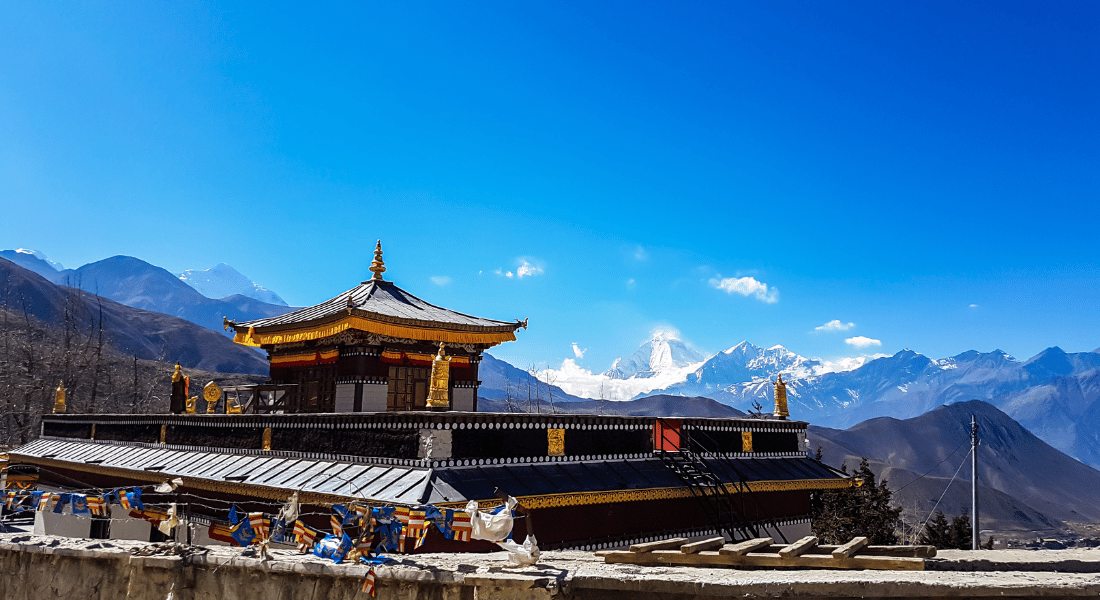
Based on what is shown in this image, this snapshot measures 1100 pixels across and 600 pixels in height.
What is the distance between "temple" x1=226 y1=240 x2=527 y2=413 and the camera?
18625mm

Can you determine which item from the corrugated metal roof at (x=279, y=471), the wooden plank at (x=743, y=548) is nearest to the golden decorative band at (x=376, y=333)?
the corrugated metal roof at (x=279, y=471)

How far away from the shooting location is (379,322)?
18141 mm

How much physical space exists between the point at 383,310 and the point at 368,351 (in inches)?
50.7

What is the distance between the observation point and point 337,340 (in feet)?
62.4

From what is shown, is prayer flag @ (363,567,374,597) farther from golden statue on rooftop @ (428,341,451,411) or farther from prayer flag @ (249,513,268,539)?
golden statue on rooftop @ (428,341,451,411)

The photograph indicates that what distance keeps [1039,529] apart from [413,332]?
4729 inches

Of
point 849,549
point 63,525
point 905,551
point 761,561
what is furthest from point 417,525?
point 63,525

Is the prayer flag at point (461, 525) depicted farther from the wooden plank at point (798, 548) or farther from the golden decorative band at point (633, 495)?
the wooden plank at point (798, 548)

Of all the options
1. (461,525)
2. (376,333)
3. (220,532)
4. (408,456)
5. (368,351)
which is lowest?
(220,532)

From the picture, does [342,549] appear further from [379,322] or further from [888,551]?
[379,322]

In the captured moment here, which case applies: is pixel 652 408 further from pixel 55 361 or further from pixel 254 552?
pixel 254 552

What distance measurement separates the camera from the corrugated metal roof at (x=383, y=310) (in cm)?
1917

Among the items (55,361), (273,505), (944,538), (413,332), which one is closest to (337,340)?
(413,332)

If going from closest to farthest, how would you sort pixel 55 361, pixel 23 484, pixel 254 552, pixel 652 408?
1. pixel 254 552
2. pixel 23 484
3. pixel 55 361
4. pixel 652 408
